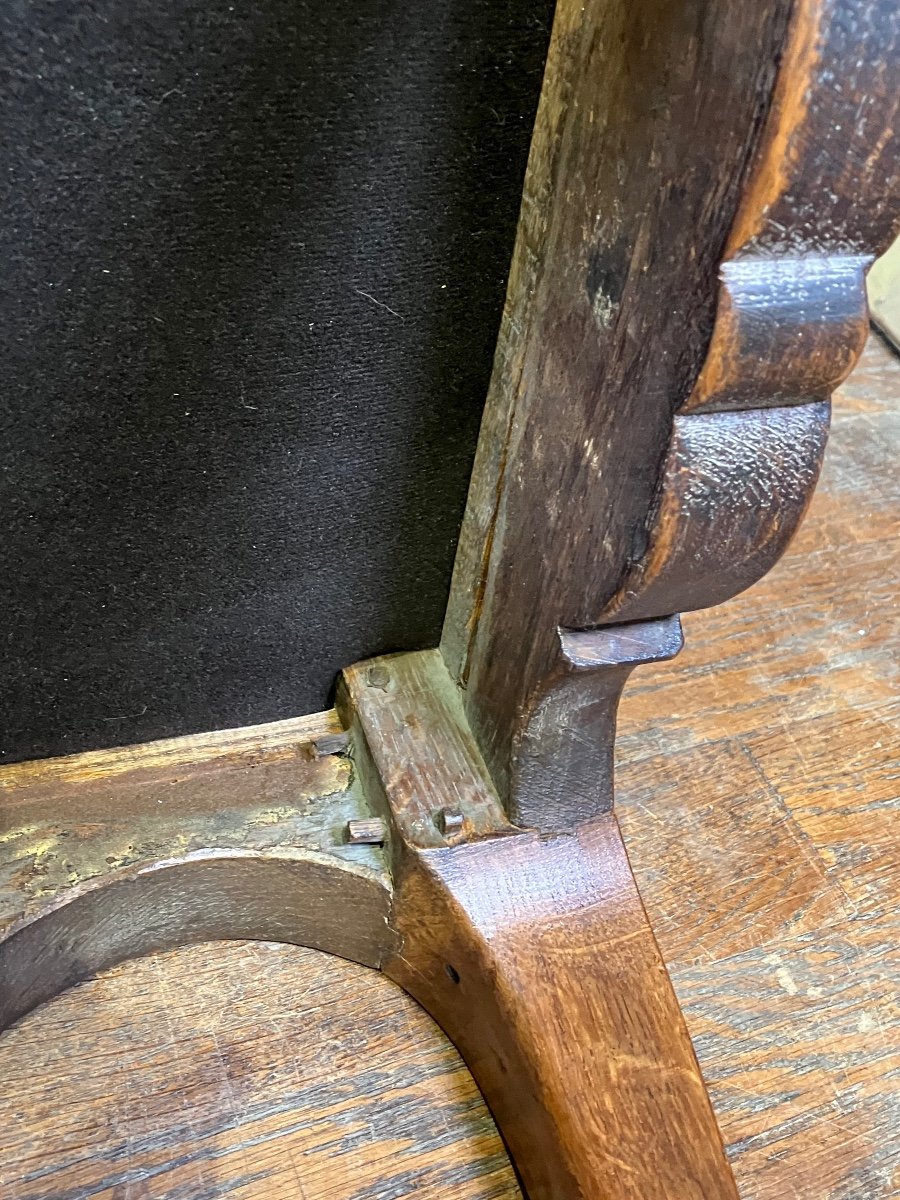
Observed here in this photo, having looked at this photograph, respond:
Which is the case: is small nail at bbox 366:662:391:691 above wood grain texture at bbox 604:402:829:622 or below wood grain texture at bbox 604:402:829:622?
below

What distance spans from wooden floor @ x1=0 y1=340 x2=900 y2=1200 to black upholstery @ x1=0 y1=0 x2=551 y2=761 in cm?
21

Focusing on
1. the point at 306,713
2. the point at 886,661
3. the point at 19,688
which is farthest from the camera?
the point at 886,661

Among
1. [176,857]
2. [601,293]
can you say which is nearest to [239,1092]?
[176,857]

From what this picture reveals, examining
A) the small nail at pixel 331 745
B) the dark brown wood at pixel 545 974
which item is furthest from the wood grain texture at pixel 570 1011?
the small nail at pixel 331 745

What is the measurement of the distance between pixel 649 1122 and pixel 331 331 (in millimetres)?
486

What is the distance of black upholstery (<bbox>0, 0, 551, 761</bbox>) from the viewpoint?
446 mm

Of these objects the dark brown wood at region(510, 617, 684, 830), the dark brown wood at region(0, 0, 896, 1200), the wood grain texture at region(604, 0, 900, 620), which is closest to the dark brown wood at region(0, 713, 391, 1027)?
the dark brown wood at region(0, 0, 896, 1200)

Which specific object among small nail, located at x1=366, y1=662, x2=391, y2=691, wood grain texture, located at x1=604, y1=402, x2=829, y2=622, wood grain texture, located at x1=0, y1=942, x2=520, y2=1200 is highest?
wood grain texture, located at x1=604, y1=402, x2=829, y2=622

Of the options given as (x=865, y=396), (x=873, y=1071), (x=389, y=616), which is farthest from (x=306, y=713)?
(x=865, y=396)

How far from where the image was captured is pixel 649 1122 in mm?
620

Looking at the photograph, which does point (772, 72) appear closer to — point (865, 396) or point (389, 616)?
point (389, 616)

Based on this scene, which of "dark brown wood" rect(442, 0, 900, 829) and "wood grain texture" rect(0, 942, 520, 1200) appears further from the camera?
"wood grain texture" rect(0, 942, 520, 1200)

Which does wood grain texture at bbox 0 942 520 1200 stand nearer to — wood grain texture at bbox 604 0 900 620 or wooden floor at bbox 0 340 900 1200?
wooden floor at bbox 0 340 900 1200

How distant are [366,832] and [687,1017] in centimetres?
28
